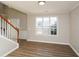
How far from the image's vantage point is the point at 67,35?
4.20 meters

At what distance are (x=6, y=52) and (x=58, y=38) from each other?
2.32 m

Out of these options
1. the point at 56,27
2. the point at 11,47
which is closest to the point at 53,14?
the point at 56,27

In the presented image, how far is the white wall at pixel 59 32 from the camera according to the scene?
4.18 meters

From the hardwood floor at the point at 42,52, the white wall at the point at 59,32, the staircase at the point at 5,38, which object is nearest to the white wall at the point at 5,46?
the staircase at the point at 5,38

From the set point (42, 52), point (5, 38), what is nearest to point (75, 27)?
point (42, 52)

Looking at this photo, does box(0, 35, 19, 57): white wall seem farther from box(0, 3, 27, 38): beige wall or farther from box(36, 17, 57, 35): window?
box(36, 17, 57, 35): window

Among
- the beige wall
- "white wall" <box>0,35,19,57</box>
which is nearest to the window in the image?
the beige wall

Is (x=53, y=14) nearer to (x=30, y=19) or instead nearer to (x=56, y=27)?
(x=56, y=27)

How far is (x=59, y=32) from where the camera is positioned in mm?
4273

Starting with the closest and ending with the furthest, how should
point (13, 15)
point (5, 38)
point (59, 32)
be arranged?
point (5, 38), point (13, 15), point (59, 32)

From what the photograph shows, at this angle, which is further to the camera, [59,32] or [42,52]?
[59,32]

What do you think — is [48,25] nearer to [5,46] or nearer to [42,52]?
[42,52]

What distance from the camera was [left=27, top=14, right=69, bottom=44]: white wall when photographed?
4.18 meters

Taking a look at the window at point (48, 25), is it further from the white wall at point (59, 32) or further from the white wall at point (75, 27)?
the white wall at point (75, 27)
